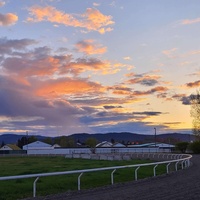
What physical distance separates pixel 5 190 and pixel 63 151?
6886cm

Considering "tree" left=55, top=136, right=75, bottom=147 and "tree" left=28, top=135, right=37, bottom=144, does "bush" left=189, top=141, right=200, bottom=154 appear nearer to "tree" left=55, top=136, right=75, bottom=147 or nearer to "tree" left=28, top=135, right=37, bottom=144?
"tree" left=55, top=136, right=75, bottom=147

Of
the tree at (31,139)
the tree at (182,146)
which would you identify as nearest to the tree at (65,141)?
the tree at (31,139)

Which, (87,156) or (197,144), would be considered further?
(197,144)

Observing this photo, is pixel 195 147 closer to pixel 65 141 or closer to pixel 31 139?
pixel 65 141

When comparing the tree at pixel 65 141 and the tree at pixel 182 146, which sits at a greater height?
the tree at pixel 65 141

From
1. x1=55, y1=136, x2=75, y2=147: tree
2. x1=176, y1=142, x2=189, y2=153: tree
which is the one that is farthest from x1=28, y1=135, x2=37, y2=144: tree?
x1=176, y1=142, x2=189, y2=153: tree

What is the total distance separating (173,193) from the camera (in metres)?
14.4

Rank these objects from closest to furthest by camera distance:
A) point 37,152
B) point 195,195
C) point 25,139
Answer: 1. point 195,195
2. point 37,152
3. point 25,139

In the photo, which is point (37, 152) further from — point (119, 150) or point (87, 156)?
point (87, 156)

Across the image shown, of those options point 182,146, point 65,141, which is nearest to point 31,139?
point 65,141

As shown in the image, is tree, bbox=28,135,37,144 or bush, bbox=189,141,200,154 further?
tree, bbox=28,135,37,144

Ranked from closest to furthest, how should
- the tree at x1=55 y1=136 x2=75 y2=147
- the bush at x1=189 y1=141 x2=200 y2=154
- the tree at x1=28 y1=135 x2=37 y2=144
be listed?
the bush at x1=189 y1=141 x2=200 y2=154 < the tree at x1=55 y1=136 x2=75 y2=147 < the tree at x1=28 y1=135 x2=37 y2=144

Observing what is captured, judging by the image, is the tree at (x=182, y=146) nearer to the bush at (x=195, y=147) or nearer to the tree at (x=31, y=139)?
the bush at (x=195, y=147)

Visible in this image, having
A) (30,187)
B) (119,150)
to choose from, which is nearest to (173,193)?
(30,187)
